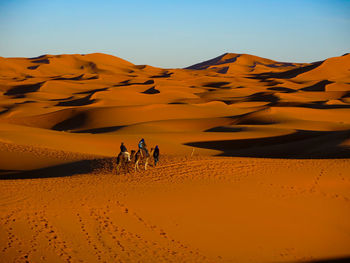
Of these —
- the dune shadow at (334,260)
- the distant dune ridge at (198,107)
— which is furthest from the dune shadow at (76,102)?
the dune shadow at (334,260)

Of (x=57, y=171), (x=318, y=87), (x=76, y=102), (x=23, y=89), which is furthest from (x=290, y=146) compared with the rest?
(x=23, y=89)

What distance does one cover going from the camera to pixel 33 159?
18406 mm

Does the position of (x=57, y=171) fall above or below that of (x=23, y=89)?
below

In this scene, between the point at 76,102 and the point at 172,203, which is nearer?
the point at 172,203

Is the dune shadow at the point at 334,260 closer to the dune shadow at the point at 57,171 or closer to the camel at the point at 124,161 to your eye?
the camel at the point at 124,161

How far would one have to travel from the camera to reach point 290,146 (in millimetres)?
23312

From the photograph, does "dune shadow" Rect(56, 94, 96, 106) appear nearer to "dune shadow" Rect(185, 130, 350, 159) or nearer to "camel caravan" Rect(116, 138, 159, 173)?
"dune shadow" Rect(185, 130, 350, 159)

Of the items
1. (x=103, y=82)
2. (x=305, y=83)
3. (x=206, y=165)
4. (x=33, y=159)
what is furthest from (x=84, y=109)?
(x=305, y=83)

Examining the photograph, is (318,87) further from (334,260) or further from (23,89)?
(334,260)

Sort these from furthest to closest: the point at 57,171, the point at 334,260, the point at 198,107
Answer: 1. the point at 198,107
2. the point at 57,171
3. the point at 334,260

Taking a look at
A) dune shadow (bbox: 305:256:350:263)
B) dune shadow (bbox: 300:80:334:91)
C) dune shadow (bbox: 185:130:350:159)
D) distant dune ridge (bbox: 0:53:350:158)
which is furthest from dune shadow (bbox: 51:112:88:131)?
dune shadow (bbox: 300:80:334:91)

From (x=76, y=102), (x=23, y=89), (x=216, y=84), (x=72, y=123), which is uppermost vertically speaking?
(x=216, y=84)

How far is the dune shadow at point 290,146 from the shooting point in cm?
2015

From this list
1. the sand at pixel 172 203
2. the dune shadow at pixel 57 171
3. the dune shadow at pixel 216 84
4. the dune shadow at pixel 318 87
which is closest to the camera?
the sand at pixel 172 203
